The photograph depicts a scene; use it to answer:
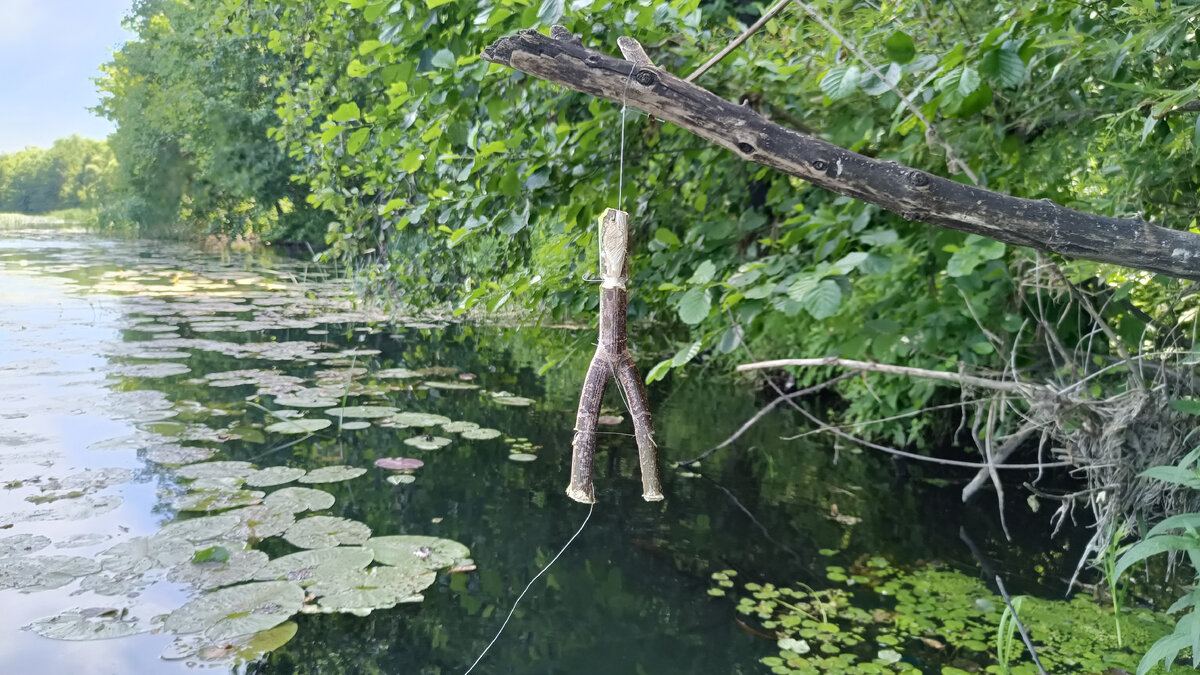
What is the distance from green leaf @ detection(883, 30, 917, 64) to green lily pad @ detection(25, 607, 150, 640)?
9.04 ft

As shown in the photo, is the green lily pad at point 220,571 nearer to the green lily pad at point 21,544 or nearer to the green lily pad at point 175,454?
the green lily pad at point 21,544

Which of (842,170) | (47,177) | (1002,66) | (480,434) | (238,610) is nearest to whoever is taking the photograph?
(842,170)

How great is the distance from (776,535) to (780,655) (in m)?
1.05

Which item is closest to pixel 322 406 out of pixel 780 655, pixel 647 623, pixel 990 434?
pixel 647 623

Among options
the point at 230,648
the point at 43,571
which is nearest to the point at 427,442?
the point at 43,571

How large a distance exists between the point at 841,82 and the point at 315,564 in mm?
2481

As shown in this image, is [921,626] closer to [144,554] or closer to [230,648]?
[230,648]

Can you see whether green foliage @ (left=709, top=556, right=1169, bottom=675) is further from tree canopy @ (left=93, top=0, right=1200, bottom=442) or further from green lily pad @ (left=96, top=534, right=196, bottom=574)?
green lily pad @ (left=96, top=534, right=196, bottom=574)

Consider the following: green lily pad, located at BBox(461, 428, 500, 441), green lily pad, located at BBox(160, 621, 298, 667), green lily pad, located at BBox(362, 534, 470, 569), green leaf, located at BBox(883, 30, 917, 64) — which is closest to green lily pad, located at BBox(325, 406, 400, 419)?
green lily pad, located at BBox(461, 428, 500, 441)

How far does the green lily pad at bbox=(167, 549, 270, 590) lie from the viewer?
9.19 feet

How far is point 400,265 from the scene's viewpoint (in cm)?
441

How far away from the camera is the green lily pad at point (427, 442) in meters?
4.49

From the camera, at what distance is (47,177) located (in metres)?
36.7

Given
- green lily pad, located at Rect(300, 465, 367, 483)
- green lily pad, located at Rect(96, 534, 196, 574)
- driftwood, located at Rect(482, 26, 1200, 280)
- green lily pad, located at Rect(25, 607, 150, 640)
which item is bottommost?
green lily pad, located at Rect(25, 607, 150, 640)
